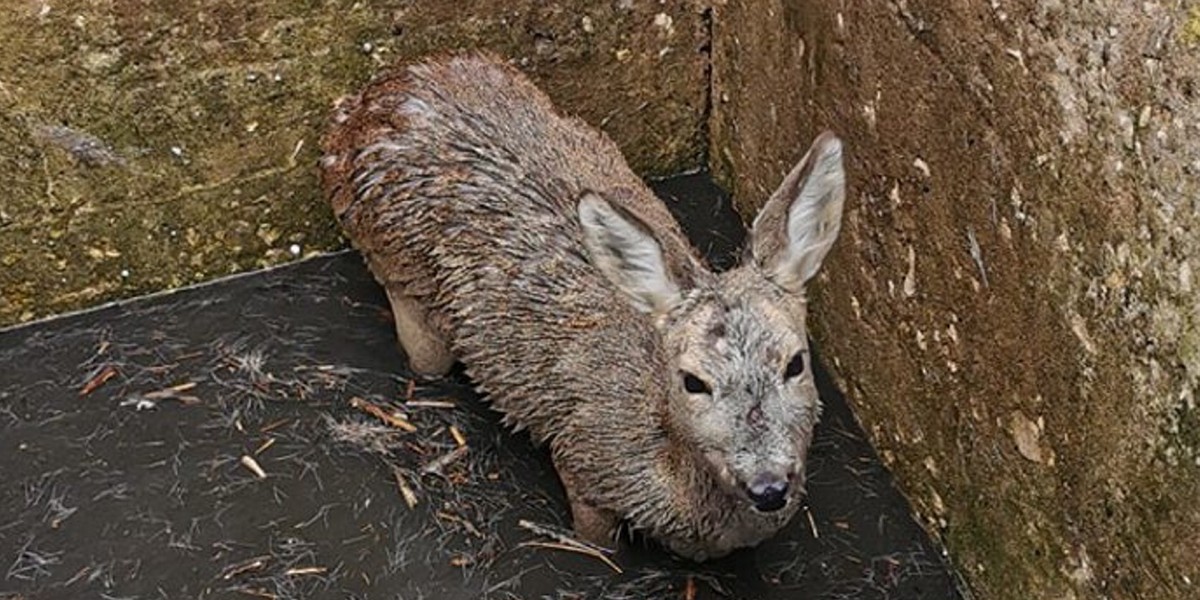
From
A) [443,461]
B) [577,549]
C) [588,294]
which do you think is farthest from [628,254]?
[443,461]

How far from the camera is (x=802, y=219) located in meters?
4.15

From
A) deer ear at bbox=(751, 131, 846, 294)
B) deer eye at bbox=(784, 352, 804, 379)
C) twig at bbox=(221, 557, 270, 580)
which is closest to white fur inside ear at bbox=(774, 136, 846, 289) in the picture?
deer ear at bbox=(751, 131, 846, 294)

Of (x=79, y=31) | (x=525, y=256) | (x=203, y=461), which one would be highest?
(x=79, y=31)

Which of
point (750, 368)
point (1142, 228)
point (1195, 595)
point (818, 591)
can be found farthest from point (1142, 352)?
point (818, 591)

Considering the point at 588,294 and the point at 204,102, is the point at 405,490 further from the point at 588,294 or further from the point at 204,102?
the point at 204,102

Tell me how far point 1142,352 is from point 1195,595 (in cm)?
50

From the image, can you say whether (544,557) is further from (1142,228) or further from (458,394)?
(1142,228)

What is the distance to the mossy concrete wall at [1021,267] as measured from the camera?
3.58 meters

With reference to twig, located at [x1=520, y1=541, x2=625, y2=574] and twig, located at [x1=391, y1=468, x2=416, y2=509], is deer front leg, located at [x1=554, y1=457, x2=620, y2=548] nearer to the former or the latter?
twig, located at [x1=520, y1=541, x2=625, y2=574]

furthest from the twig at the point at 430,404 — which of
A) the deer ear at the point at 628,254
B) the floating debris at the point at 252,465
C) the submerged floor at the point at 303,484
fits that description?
the deer ear at the point at 628,254

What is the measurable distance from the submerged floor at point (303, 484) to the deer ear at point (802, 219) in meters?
0.95

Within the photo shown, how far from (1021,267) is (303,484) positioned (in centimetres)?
208

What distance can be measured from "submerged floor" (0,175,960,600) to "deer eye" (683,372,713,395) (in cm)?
75

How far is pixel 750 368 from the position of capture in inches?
160
